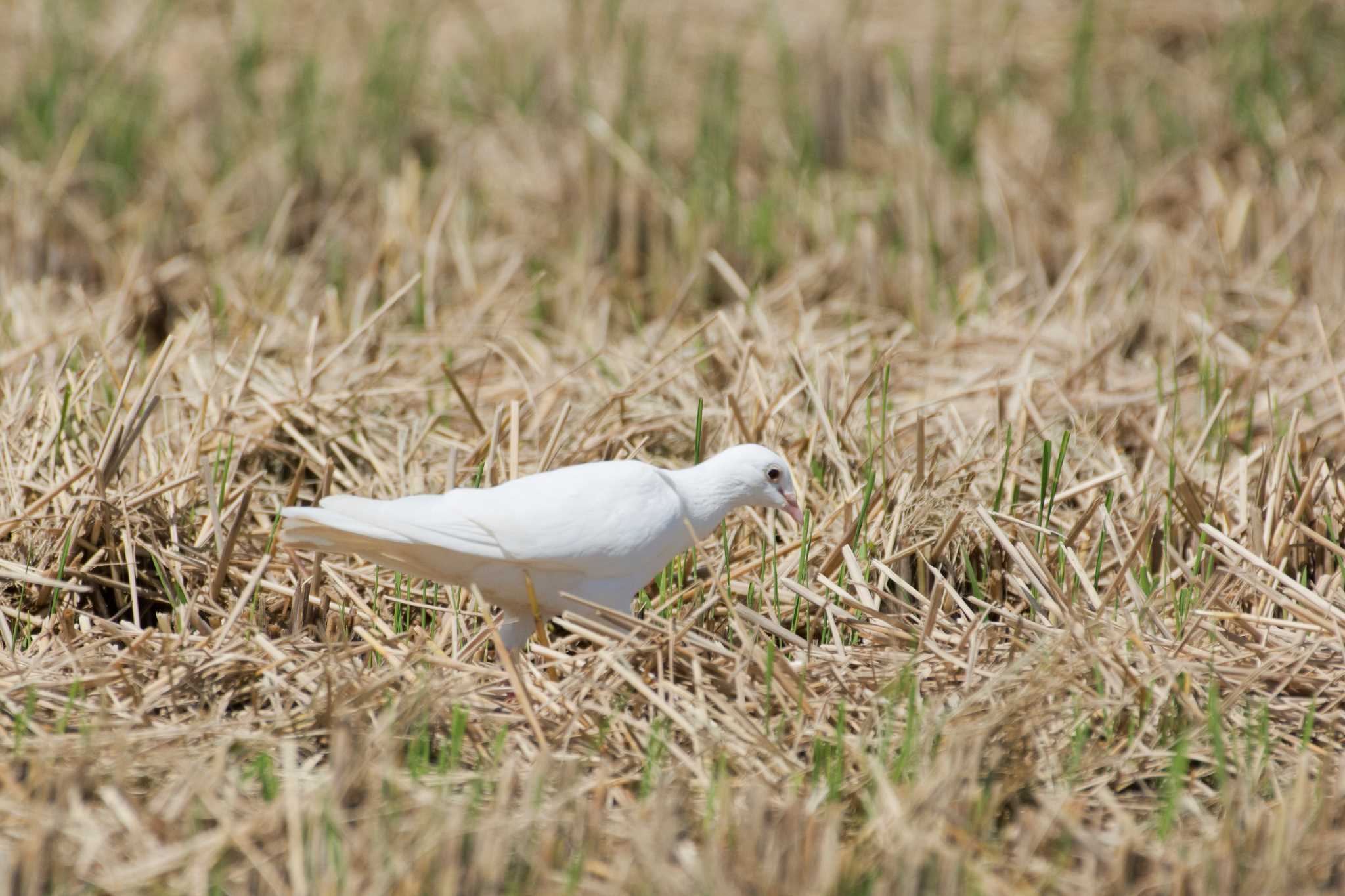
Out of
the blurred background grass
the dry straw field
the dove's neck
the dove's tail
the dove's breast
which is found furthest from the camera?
the blurred background grass

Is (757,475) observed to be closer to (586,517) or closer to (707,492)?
(707,492)

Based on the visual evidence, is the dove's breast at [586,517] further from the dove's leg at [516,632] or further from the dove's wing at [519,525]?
the dove's leg at [516,632]

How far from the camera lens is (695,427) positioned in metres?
4.59

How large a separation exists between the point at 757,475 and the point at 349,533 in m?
1.07

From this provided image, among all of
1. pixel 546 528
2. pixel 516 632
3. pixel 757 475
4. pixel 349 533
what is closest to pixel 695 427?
pixel 757 475

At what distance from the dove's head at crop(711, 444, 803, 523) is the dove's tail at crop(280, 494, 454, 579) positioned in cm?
81

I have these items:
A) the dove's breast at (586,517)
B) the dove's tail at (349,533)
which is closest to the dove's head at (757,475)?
the dove's breast at (586,517)

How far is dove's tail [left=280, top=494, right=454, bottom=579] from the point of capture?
3336mm

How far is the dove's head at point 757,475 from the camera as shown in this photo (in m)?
3.74

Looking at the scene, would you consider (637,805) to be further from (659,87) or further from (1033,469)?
(659,87)

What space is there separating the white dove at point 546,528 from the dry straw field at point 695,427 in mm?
152

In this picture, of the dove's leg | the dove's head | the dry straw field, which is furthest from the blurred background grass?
the dove's leg

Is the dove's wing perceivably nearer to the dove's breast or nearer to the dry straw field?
the dove's breast

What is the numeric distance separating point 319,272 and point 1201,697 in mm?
4901
